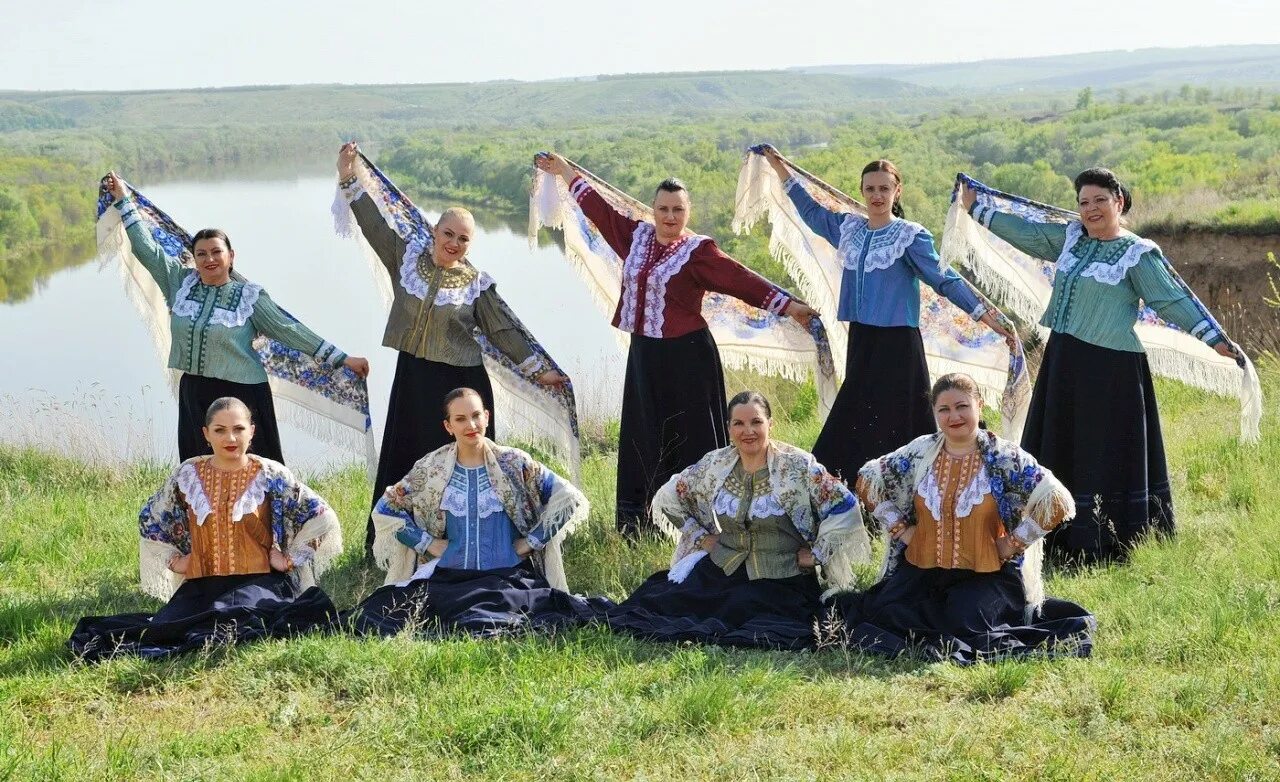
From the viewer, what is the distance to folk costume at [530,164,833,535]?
20.1ft

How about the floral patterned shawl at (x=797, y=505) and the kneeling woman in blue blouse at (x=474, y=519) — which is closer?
the floral patterned shawl at (x=797, y=505)

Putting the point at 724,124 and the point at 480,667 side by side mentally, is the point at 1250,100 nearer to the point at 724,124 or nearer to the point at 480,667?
the point at 724,124

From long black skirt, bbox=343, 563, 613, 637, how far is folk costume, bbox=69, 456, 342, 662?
0.74ft

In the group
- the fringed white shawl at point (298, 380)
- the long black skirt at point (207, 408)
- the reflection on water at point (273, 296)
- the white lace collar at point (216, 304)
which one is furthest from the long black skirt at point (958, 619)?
the reflection on water at point (273, 296)

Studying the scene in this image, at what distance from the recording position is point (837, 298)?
697cm

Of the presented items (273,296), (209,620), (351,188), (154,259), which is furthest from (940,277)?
(273,296)

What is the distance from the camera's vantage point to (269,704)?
4.60m

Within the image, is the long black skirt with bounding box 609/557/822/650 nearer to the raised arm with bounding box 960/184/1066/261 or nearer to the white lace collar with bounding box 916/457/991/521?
the white lace collar with bounding box 916/457/991/521

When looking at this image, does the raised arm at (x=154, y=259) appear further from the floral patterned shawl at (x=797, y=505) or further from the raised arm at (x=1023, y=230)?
the raised arm at (x=1023, y=230)

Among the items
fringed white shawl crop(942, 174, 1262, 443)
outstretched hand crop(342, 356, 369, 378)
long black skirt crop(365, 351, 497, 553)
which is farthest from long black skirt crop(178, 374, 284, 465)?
fringed white shawl crop(942, 174, 1262, 443)

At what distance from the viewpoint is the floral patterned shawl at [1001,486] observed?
4.96 m

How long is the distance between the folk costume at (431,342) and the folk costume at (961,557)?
5.74 feet

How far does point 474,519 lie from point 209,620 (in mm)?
1047

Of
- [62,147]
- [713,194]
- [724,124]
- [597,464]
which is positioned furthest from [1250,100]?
[597,464]
